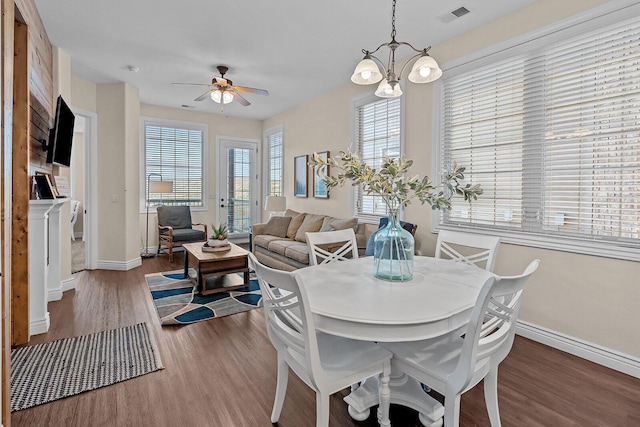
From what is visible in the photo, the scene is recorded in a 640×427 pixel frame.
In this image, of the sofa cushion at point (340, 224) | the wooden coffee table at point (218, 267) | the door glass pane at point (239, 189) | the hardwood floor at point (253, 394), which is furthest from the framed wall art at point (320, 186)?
the hardwood floor at point (253, 394)

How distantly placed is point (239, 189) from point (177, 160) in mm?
1413

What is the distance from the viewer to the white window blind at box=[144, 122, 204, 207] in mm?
6348

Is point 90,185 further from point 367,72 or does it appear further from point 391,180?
point 391,180

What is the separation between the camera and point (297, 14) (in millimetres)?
2982

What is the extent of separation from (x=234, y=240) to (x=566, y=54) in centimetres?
640

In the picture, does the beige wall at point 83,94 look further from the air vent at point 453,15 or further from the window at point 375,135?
the air vent at point 453,15

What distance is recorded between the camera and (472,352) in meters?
1.31

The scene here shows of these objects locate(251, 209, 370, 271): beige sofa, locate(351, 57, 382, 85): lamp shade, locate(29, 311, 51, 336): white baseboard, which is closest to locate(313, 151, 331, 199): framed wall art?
locate(251, 209, 370, 271): beige sofa

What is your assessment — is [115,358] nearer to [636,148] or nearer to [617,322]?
[617,322]

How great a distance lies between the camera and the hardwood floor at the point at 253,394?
182 centimetres

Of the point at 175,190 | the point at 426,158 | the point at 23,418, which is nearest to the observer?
the point at 23,418

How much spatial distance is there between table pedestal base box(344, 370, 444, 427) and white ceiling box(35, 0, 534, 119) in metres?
2.91

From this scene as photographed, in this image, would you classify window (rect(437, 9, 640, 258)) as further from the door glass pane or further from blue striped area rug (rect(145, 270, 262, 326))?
the door glass pane

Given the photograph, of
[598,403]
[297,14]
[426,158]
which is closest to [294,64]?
[297,14]
